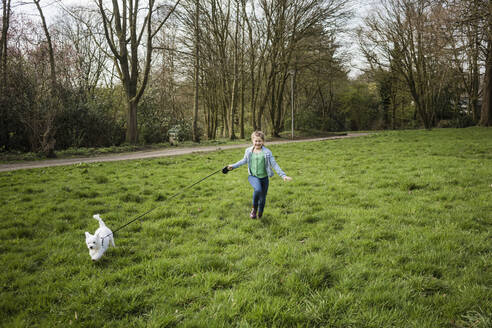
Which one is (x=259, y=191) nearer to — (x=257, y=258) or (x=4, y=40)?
(x=257, y=258)

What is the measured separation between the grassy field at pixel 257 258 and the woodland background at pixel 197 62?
29.8ft

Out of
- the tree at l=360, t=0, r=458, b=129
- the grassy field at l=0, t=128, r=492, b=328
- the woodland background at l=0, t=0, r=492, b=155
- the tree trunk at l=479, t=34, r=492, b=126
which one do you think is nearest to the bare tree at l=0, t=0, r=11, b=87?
the woodland background at l=0, t=0, r=492, b=155

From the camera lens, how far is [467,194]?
561 centimetres

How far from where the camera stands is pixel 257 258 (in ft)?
11.4

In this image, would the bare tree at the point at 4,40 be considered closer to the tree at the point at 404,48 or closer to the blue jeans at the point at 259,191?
the blue jeans at the point at 259,191

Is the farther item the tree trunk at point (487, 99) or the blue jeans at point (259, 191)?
the tree trunk at point (487, 99)

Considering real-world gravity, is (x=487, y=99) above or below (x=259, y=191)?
above

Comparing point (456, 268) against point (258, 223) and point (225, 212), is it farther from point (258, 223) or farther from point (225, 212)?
point (225, 212)

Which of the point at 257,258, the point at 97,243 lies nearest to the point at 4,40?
the point at 97,243

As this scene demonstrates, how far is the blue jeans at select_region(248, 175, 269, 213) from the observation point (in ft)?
15.8

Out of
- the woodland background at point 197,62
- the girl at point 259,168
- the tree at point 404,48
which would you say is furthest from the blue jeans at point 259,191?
the tree at point 404,48

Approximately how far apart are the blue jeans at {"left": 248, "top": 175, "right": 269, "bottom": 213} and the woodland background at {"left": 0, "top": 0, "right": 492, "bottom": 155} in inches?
443

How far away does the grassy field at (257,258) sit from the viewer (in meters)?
2.50

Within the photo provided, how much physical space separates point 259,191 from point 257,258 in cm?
149
